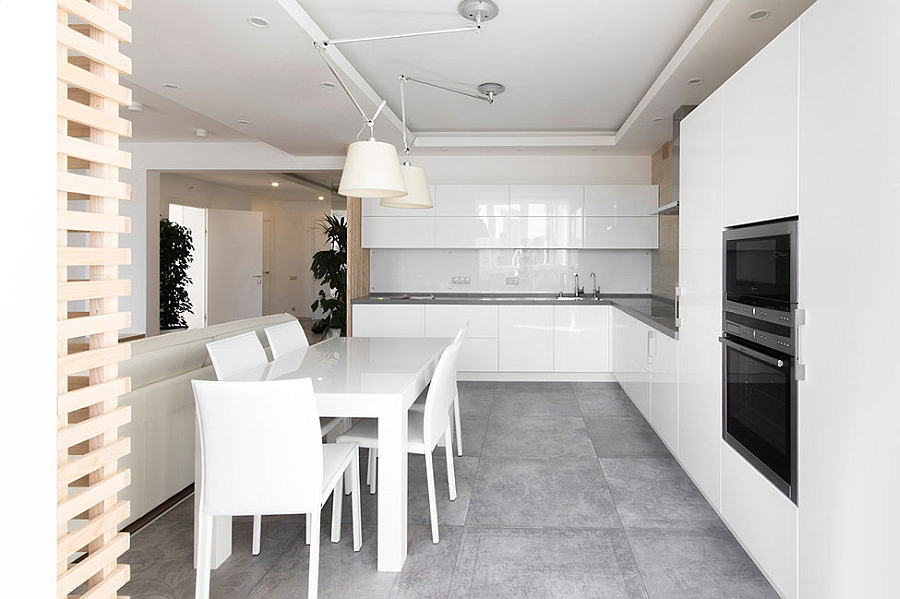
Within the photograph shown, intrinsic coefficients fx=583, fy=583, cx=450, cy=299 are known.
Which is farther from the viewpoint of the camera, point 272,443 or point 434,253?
point 434,253

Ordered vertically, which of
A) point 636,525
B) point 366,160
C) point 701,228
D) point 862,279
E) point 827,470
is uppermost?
point 366,160

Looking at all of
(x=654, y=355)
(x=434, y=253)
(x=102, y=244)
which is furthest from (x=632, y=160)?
(x=102, y=244)

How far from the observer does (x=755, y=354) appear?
6.82 feet

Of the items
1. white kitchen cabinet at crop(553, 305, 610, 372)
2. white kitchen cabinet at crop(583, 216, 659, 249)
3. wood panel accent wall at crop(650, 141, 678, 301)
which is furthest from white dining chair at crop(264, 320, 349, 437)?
wood panel accent wall at crop(650, 141, 678, 301)

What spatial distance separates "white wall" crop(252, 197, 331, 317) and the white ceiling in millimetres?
5688

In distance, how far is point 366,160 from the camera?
269 centimetres

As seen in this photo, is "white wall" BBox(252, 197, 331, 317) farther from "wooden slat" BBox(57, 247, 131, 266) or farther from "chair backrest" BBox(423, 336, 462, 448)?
"wooden slat" BBox(57, 247, 131, 266)

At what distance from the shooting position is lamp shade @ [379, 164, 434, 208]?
340cm

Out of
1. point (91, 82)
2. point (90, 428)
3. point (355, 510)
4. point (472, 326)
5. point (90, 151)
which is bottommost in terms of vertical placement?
point (355, 510)

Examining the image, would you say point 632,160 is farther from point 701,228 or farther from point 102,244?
point 102,244

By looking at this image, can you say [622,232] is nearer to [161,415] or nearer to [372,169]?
[372,169]

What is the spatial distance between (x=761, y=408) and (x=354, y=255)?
15.1 feet

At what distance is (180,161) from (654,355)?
5.61 metres

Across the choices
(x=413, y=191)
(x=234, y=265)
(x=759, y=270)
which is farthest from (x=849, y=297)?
(x=234, y=265)
